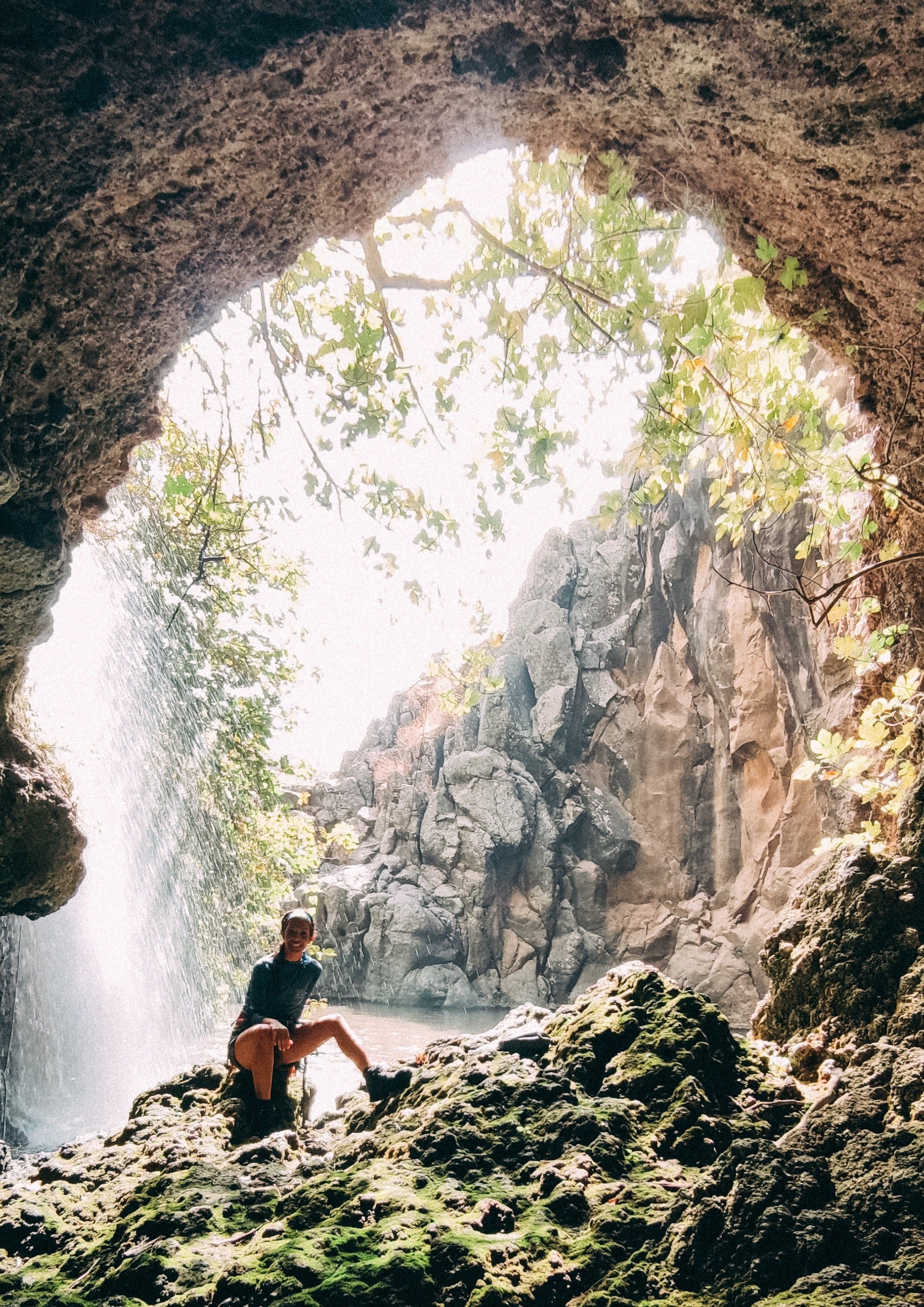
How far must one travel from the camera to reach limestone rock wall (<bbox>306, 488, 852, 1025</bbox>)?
2411 centimetres

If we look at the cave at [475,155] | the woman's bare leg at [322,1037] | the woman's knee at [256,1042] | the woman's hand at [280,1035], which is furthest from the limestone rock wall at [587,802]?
the woman's knee at [256,1042]

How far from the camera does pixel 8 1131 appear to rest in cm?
917

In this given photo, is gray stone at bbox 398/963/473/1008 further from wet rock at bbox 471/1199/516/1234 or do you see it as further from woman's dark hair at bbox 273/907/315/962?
wet rock at bbox 471/1199/516/1234

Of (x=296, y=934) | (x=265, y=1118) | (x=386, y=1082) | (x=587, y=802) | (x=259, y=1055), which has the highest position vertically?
(x=587, y=802)

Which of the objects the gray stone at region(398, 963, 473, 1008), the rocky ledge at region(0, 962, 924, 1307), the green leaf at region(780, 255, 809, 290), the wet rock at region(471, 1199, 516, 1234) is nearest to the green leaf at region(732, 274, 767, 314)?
the green leaf at region(780, 255, 809, 290)

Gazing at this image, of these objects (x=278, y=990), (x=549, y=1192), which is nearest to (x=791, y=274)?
(x=549, y=1192)

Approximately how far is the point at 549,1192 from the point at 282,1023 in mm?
2972

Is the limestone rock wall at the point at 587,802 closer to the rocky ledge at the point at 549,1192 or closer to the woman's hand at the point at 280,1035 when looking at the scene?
the woman's hand at the point at 280,1035

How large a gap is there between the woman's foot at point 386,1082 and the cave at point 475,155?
0.09m

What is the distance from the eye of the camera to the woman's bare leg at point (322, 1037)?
4590mm

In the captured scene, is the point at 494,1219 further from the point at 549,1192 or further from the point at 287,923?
the point at 287,923

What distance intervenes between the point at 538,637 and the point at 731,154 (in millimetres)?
30800

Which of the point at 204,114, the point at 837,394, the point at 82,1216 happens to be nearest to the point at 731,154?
the point at 204,114

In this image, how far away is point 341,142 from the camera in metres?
2.71
